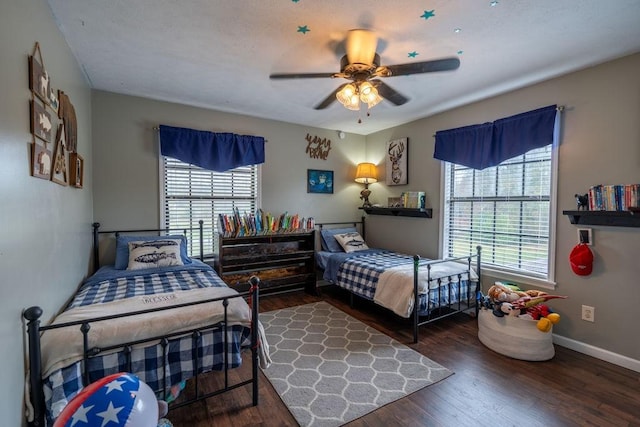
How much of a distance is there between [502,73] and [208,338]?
3175 mm

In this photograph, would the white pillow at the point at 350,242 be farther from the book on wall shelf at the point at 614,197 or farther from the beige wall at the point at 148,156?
the book on wall shelf at the point at 614,197

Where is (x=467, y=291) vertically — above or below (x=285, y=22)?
below

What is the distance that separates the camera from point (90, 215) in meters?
3.01

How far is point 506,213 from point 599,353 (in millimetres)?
1406

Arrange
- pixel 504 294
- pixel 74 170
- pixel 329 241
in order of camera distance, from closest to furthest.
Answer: pixel 74 170, pixel 504 294, pixel 329 241

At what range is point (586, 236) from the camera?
2.51 metres

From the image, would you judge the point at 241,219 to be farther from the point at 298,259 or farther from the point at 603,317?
the point at 603,317

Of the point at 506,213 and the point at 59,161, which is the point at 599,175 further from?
the point at 59,161

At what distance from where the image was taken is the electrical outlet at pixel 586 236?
2488mm

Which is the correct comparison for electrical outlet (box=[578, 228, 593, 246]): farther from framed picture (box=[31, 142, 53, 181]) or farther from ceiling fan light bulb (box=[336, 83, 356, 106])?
framed picture (box=[31, 142, 53, 181])

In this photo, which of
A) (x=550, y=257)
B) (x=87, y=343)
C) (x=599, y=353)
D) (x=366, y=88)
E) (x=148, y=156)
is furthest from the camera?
(x=148, y=156)

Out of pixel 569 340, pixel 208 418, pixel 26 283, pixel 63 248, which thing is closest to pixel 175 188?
pixel 63 248

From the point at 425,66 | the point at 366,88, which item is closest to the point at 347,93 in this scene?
the point at 366,88

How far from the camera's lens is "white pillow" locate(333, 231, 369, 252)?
4.30m
